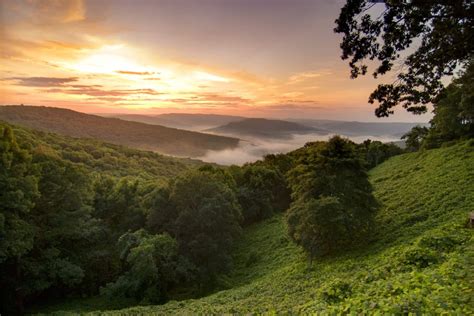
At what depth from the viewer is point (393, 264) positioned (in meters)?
13.9

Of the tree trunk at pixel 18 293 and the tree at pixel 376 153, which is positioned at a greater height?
the tree at pixel 376 153

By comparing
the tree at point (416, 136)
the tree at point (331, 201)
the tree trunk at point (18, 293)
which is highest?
the tree at point (416, 136)

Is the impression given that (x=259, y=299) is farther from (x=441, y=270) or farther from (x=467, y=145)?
(x=467, y=145)

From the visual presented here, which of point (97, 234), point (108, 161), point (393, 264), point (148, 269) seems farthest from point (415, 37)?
point (108, 161)

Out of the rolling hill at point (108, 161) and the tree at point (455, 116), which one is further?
the rolling hill at point (108, 161)

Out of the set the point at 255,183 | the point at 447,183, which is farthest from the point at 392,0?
the point at 255,183

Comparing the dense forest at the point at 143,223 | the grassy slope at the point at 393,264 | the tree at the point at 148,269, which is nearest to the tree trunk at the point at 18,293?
the dense forest at the point at 143,223

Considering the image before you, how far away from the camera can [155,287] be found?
26.5 m

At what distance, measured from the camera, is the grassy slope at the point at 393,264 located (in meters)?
10.0

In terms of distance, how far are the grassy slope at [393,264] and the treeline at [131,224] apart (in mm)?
2747

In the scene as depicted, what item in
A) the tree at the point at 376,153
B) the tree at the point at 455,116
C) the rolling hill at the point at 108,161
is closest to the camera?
the tree at the point at 455,116

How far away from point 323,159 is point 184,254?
16059 millimetres

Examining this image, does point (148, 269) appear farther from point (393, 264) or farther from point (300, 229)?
point (393, 264)

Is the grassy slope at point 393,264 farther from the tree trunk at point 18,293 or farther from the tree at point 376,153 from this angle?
the tree at point 376,153
